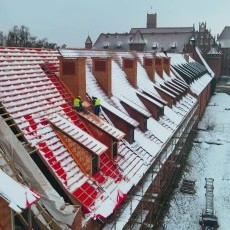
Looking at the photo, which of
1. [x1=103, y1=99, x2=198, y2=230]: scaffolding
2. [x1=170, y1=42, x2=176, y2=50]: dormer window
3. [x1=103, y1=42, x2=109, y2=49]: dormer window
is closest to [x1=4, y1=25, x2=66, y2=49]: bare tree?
[x1=103, y1=42, x2=109, y2=49]: dormer window

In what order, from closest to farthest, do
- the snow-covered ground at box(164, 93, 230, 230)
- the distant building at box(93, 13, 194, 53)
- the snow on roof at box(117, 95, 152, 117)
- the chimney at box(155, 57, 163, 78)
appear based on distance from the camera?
the snow on roof at box(117, 95, 152, 117) → the snow-covered ground at box(164, 93, 230, 230) → the chimney at box(155, 57, 163, 78) → the distant building at box(93, 13, 194, 53)

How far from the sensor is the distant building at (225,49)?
9169 cm

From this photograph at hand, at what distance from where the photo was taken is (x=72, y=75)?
16188 mm

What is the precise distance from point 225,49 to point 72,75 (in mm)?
82951

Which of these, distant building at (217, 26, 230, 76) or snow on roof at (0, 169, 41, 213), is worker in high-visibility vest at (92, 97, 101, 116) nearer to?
snow on roof at (0, 169, 41, 213)

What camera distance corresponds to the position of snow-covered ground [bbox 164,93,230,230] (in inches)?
792

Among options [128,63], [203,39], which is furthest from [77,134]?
[203,39]

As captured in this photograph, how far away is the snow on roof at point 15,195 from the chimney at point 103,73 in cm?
1192

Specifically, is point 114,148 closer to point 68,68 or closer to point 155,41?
point 68,68

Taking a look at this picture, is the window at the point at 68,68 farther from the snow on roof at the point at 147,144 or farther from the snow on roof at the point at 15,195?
the snow on roof at the point at 15,195

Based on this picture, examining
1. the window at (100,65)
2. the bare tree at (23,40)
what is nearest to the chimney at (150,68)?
the window at (100,65)

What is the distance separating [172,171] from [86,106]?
378 inches

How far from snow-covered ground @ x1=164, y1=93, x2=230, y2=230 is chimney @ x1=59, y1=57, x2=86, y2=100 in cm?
872

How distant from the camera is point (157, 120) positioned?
22.2 metres
